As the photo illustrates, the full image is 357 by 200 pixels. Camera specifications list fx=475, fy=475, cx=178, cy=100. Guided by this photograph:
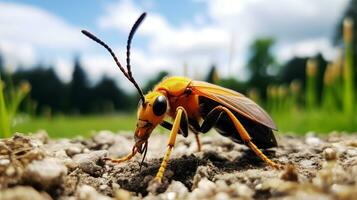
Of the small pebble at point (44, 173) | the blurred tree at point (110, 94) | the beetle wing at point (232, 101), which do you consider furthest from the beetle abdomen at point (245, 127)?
the blurred tree at point (110, 94)

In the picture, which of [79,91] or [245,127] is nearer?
[245,127]

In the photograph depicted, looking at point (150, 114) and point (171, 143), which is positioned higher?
point (150, 114)

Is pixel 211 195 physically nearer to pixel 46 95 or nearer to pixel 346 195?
pixel 346 195

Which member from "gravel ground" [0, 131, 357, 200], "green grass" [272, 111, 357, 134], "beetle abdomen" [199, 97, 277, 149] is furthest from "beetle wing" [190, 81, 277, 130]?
"green grass" [272, 111, 357, 134]

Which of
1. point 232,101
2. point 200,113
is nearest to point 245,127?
point 232,101

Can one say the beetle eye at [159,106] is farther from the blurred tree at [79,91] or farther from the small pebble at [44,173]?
the blurred tree at [79,91]

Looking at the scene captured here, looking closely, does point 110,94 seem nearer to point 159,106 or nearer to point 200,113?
point 200,113

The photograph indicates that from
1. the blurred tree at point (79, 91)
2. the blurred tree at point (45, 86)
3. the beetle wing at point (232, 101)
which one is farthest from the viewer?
the blurred tree at point (79, 91)

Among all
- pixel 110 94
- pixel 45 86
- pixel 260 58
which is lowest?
pixel 110 94
